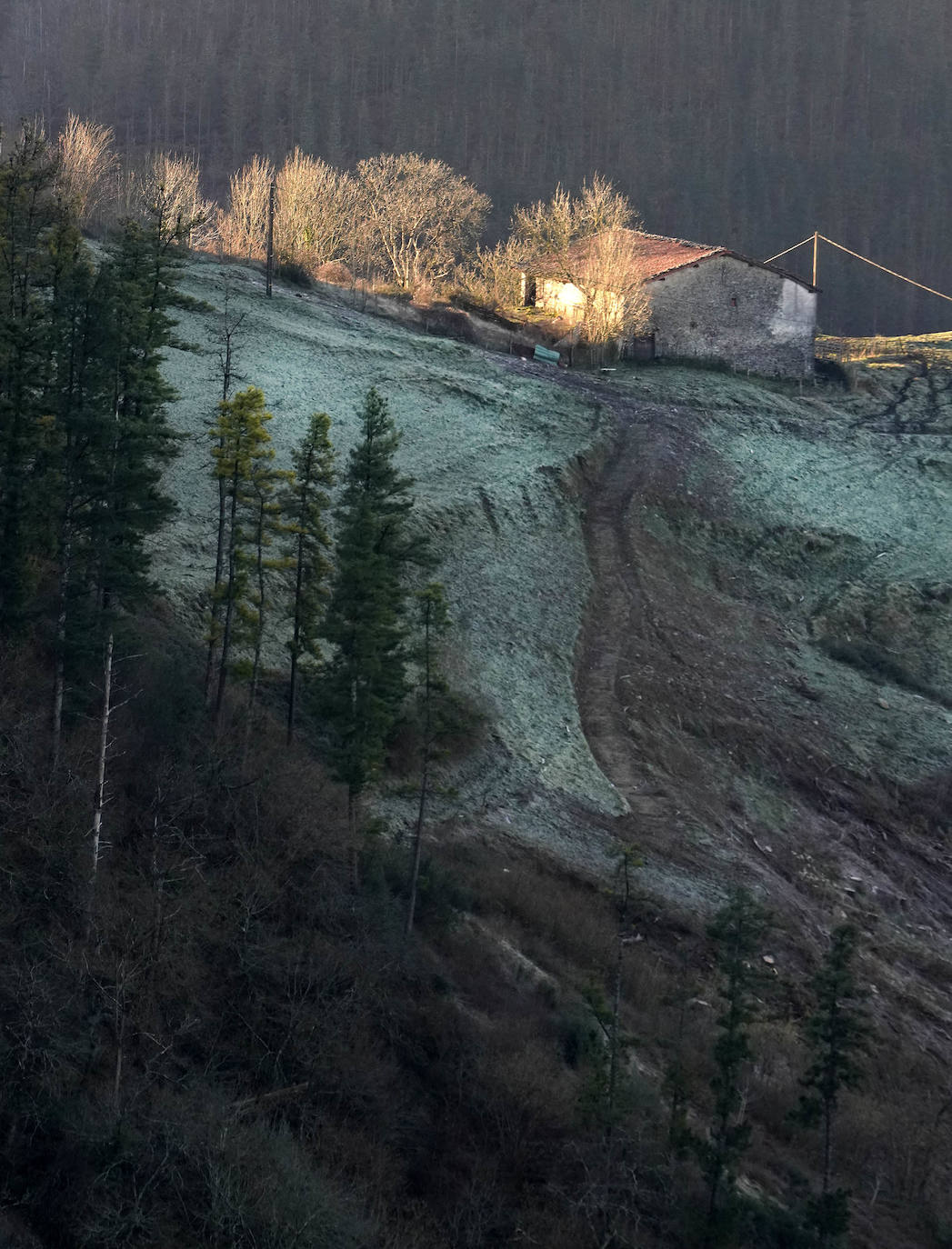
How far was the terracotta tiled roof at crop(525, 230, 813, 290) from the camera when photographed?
62406 mm

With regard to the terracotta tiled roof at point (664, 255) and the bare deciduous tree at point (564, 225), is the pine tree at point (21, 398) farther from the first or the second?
the bare deciduous tree at point (564, 225)

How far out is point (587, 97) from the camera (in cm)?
13338

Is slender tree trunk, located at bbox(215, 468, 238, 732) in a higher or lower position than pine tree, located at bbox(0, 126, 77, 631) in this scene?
lower

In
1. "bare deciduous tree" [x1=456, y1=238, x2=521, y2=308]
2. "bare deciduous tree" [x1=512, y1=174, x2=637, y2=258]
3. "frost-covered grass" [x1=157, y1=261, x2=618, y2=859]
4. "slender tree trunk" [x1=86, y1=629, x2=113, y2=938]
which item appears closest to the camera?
"slender tree trunk" [x1=86, y1=629, x2=113, y2=938]

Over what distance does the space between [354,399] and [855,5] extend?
380 ft

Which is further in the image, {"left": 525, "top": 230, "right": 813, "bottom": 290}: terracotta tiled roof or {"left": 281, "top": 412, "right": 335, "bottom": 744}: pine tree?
{"left": 525, "top": 230, "right": 813, "bottom": 290}: terracotta tiled roof

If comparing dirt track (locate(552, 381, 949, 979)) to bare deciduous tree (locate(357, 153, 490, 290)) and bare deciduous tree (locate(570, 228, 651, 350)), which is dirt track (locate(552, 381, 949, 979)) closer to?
bare deciduous tree (locate(570, 228, 651, 350))

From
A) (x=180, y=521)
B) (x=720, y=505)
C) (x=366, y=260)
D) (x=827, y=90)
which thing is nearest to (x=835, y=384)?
(x=720, y=505)

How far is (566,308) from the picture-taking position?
64625 millimetres

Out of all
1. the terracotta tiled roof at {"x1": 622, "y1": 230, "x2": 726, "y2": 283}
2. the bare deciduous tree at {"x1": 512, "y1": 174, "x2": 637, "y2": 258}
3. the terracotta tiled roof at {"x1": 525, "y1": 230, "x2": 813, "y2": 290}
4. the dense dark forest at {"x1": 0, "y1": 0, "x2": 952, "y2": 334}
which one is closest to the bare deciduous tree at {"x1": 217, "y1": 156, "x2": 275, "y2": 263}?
the terracotta tiled roof at {"x1": 525, "y1": 230, "x2": 813, "y2": 290}

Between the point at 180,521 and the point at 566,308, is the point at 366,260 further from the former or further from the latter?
the point at 180,521

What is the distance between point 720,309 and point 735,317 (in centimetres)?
87

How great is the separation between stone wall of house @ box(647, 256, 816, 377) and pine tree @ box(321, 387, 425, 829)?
3887cm

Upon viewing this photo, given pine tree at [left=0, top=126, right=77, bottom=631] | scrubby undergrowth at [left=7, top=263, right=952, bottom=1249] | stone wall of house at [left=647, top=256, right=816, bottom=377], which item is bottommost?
scrubby undergrowth at [left=7, top=263, right=952, bottom=1249]
